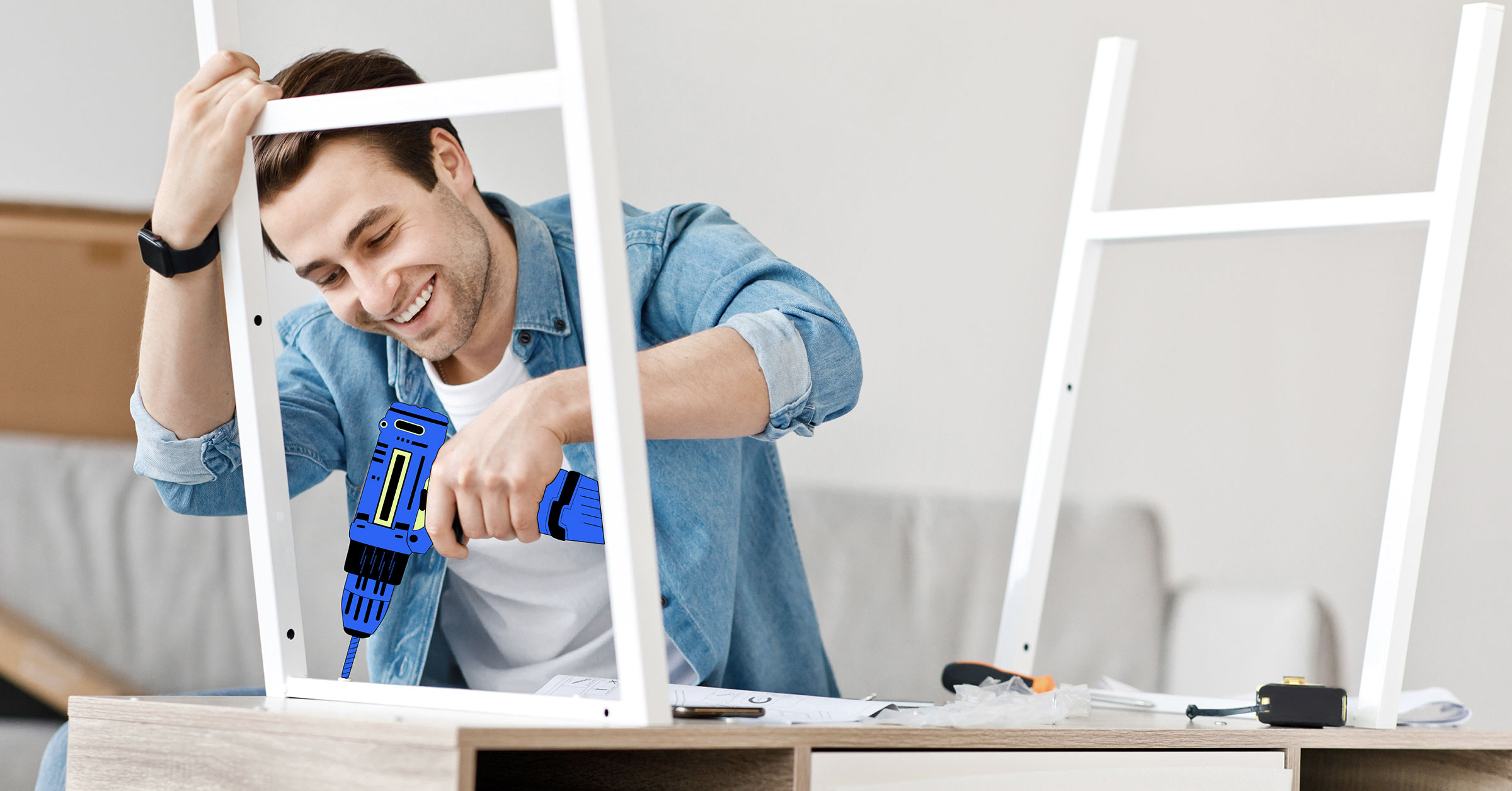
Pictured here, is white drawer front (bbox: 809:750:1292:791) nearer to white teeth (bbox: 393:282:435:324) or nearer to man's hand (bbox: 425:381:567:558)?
man's hand (bbox: 425:381:567:558)

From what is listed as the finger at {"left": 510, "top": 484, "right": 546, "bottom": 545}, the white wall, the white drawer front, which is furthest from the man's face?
the white wall

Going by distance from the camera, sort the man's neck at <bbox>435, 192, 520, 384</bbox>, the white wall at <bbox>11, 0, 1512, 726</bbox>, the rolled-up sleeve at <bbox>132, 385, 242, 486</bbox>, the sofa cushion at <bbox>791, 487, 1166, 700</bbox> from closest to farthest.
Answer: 1. the rolled-up sleeve at <bbox>132, 385, 242, 486</bbox>
2. the man's neck at <bbox>435, 192, 520, 384</bbox>
3. the sofa cushion at <bbox>791, 487, 1166, 700</bbox>
4. the white wall at <bbox>11, 0, 1512, 726</bbox>

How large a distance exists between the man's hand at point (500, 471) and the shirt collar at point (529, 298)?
389mm

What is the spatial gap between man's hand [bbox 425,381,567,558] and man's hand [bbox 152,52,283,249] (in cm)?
25

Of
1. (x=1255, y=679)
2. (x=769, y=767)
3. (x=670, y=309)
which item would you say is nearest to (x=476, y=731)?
(x=769, y=767)

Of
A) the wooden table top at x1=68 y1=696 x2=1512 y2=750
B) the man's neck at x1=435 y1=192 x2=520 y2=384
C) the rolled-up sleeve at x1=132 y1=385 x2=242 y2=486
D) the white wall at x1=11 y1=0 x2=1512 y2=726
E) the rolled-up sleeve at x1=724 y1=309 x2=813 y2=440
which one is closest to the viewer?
the wooden table top at x1=68 y1=696 x2=1512 y2=750

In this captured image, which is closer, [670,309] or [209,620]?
[670,309]

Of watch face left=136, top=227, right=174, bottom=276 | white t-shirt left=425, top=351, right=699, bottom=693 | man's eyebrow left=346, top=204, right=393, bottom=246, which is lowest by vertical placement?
white t-shirt left=425, top=351, right=699, bottom=693

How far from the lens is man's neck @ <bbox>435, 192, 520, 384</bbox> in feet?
3.33

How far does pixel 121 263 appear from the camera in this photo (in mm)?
1724

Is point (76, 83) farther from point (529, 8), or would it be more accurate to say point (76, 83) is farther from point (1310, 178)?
point (1310, 178)

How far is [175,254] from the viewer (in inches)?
29.1

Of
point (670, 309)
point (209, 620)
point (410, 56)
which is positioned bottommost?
point (209, 620)

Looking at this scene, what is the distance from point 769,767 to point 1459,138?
2.50 feet
